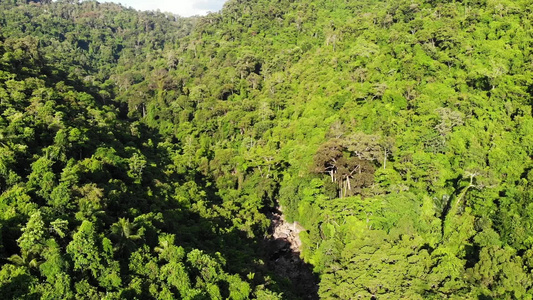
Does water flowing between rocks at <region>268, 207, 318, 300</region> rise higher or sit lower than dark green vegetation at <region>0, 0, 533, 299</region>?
lower

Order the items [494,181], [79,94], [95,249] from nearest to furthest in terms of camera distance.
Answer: [95,249]
[494,181]
[79,94]

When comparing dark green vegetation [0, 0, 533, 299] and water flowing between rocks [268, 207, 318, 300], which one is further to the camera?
water flowing between rocks [268, 207, 318, 300]

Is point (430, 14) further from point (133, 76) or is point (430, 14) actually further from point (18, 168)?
point (133, 76)

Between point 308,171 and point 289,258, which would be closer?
point 289,258

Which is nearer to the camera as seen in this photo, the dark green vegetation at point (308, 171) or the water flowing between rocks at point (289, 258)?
the dark green vegetation at point (308, 171)

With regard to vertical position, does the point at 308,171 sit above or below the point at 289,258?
above

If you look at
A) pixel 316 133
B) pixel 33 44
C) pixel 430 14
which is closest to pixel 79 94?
pixel 33 44

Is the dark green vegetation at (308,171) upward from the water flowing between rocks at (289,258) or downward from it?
upward

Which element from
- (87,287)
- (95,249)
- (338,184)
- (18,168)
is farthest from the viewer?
(338,184)
